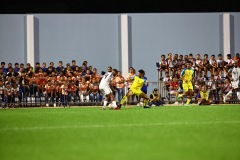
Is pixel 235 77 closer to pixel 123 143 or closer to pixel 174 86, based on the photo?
pixel 174 86

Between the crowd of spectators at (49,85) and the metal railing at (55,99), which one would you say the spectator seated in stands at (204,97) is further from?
→ the crowd of spectators at (49,85)

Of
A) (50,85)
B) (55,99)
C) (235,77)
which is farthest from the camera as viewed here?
(55,99)

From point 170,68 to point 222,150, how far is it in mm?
19514

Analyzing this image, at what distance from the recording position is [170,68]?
84.6ft

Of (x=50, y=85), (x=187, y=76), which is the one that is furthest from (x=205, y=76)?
(x=50, y=85)

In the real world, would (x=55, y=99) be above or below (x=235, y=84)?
below

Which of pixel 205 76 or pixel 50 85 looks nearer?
pixel 50 85

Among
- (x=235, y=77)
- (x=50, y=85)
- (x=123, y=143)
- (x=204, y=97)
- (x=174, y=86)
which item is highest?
(x=235, y=77)

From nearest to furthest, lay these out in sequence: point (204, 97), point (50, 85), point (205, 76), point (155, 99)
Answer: point (155, 99)
point (204, 97)
point (50, 85)
point (205, 76)

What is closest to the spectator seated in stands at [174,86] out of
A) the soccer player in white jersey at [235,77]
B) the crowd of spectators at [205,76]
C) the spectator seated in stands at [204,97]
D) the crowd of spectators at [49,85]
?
the crowd of spectators at [205,76]

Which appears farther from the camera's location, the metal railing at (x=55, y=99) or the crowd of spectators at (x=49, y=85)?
the metal railing at (x=55, y=99)

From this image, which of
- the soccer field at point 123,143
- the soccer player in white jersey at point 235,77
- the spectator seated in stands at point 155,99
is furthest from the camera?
the soccer player in white jersey at point 235,77

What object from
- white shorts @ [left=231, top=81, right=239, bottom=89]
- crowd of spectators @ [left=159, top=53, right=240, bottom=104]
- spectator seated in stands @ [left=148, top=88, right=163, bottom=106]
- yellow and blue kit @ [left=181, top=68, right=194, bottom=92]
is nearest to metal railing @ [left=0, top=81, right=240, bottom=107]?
crowd of spectators @ [left=159, top=53, right=240, bottom=104]
